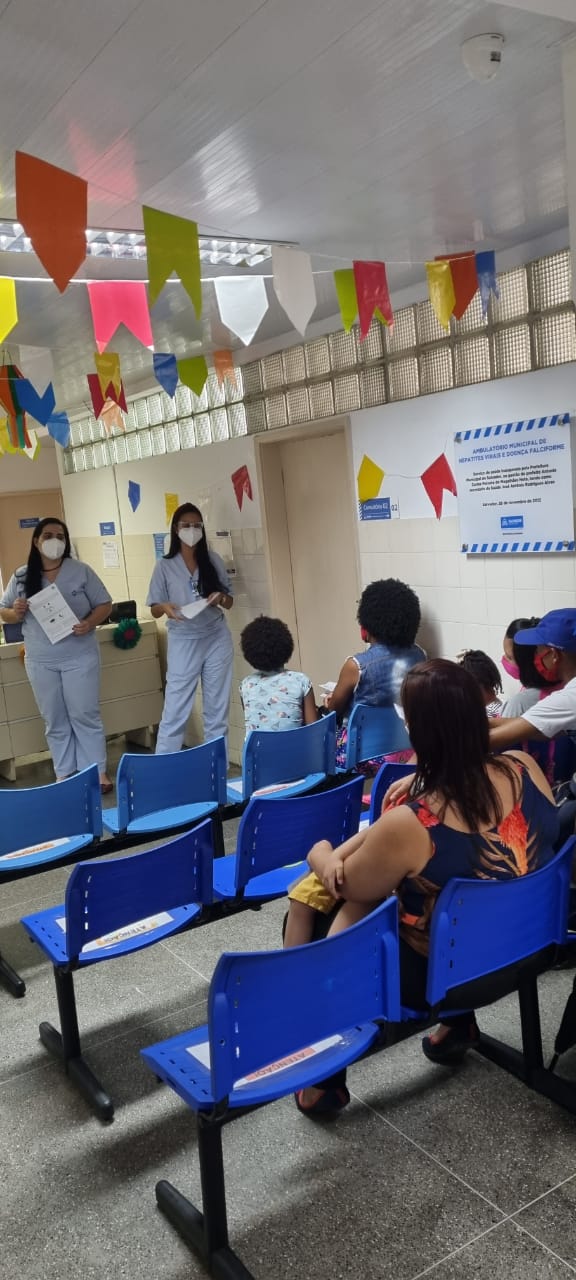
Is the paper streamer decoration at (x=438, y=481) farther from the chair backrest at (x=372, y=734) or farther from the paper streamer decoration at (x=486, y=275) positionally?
the chair backrest at (x=372, y=734)

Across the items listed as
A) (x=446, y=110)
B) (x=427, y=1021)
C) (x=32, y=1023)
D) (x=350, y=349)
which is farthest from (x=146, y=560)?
(x=427, y=1021)

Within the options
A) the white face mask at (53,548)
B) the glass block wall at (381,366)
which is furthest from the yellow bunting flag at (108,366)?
the white face mask at (53,548)

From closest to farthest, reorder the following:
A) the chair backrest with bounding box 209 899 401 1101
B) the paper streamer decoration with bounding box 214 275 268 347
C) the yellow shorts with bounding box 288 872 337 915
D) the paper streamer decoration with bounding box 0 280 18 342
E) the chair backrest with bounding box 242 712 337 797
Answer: the chair backrest with bounding box 209 899 401 1101, the yellow shorts with bounding box 288 872 337 915, the paper streamer decoration with bounding box 0 280 18 342, the chair backrest with bounding box 242 712 337 797, the paper streamer decoration with bounding box 214 275 268 347

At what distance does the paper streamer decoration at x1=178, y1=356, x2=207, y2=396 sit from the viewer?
4191 mm

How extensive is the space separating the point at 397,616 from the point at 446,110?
2.08 meters

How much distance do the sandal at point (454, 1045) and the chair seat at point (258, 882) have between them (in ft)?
1.89

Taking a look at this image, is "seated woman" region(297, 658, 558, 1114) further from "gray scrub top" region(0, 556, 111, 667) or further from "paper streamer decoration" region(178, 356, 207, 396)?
"gray scrub top" region(0, 556, 111, 667)

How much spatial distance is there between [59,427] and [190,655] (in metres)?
2.43

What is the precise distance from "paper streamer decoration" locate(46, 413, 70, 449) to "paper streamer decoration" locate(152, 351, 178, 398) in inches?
69.6

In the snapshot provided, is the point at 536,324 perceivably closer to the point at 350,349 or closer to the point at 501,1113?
the point at 350,349

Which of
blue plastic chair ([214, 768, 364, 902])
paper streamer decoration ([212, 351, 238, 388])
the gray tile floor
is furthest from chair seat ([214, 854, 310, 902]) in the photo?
paper streamer decoration ([212, 351, 238, 388])

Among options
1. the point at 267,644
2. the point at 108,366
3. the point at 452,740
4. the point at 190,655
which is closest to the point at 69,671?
the point at 190,655

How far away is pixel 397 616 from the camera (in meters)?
3.96

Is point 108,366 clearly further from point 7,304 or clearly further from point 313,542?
point 7,304
